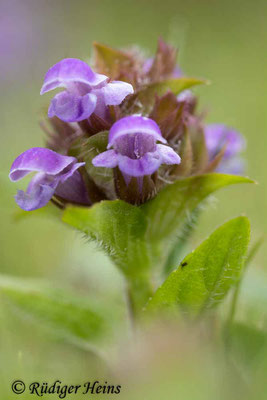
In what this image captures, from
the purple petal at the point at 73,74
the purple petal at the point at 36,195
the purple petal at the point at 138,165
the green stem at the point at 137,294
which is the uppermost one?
the purple petal at the point at 73,74

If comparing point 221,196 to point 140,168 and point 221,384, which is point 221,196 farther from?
point 140,168

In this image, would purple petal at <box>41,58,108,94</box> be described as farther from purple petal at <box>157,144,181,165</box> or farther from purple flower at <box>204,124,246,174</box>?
purple flower at <box>204,124,246,174</box>

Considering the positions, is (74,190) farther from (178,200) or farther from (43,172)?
(178,200)

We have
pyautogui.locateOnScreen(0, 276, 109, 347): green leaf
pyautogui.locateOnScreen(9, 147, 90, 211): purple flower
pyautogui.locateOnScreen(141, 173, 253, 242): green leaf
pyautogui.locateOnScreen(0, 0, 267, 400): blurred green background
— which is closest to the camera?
pyautogui.locateOnScreen(9, 147, 90, 211): purple flower

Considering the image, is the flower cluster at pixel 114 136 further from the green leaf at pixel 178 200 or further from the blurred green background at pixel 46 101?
the blurred green background at pixel 46 101

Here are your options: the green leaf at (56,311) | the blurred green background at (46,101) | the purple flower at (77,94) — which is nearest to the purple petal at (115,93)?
the purple flower at (77,94)

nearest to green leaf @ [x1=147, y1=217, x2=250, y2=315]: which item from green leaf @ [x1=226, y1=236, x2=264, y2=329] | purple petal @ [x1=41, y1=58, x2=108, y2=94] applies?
green leaf @ [x1=226, y1=236, x2=264, y2=329]
